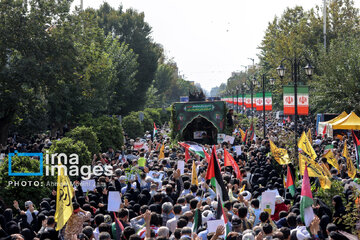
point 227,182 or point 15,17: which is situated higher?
point 15,17

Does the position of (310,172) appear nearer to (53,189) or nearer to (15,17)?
(53,189)

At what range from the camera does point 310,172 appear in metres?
11.7

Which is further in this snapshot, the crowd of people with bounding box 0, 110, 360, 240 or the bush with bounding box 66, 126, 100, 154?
the bush with bounding box 66, 126, 100, 154

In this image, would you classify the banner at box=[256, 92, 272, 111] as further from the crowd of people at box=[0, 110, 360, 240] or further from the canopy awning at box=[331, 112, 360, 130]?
the crowd of people at box=[0, 110, 360, 240]

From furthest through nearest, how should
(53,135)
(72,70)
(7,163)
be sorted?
(53,135), (72,70), (7,163)

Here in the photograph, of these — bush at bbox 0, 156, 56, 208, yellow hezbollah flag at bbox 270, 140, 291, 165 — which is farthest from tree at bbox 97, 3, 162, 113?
bush at bbox 0, 156, 56, 208

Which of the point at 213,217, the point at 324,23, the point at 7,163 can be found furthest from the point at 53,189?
the point at 324,23

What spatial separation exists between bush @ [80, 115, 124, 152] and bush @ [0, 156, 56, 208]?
10498 millimetres

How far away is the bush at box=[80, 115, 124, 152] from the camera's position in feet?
74.9

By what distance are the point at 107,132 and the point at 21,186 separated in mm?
11876

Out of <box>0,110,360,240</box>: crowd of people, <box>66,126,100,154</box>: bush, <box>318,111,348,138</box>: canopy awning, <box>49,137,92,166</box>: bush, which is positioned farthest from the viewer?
<box>318,111,348,138</box>: canopy awning

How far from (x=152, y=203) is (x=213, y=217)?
1.59 meters

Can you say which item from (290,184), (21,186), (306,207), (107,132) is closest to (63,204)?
(21,186)

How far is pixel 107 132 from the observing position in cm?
2323
